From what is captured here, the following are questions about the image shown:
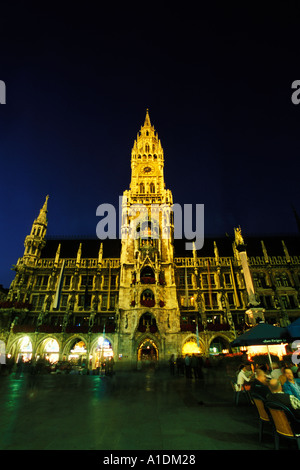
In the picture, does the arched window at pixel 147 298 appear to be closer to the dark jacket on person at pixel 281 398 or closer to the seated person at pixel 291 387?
the seated person at pixel 291 387

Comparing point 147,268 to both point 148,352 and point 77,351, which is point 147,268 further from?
point 77,351

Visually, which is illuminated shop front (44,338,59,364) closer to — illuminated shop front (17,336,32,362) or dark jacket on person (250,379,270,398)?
illuminated shop front (17,336,32,362)

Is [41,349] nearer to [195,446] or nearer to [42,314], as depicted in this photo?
[42,314]

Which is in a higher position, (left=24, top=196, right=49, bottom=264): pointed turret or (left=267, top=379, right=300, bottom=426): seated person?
(left=24, top=196, right=49, bottom=264): pointed turret

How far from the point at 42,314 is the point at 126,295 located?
13544 millimetres

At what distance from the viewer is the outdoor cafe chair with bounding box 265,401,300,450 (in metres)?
4.34

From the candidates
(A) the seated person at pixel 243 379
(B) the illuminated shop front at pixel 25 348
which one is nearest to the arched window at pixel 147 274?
(B) the illuminated shop front at pixel 25 348

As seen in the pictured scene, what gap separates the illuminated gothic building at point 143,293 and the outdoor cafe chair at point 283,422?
85.4 feet

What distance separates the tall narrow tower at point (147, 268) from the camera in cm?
3128

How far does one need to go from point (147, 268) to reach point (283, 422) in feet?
104

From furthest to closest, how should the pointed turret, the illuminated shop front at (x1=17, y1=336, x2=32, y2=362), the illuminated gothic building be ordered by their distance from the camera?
the pointed turret, the illuminated shop front at (x1=17, y1=336, x2=32, y2=362), the illuminated gothic building

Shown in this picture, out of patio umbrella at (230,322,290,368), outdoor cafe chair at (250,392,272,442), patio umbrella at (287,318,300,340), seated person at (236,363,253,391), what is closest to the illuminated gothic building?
patio umbrella at (230,322,290,368)

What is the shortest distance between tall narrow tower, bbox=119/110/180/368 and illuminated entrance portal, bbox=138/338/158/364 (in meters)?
0.30
